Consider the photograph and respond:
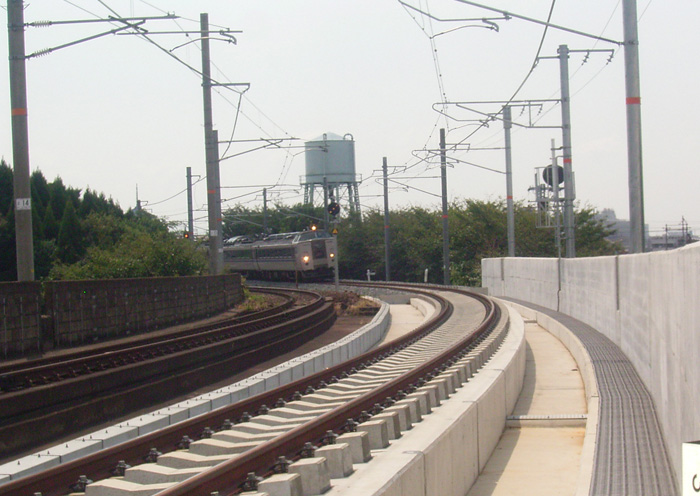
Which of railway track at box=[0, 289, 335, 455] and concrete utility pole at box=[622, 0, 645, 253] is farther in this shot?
concrete utility pole at box=[622, 0, 645, 253]

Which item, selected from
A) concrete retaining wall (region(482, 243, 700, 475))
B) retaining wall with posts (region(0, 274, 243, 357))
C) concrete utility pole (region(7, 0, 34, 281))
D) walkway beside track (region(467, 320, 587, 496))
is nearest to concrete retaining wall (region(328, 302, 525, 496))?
walkway beside track (region(467, 320, 587, 496))

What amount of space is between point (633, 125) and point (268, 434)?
1179cm

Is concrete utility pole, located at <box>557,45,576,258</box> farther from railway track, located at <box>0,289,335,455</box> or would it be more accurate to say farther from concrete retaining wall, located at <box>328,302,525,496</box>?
concrete retaining wall, located at <box>328,302,525,496</box>

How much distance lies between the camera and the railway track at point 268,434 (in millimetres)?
5605

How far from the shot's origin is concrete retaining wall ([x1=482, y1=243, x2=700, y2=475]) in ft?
20.7

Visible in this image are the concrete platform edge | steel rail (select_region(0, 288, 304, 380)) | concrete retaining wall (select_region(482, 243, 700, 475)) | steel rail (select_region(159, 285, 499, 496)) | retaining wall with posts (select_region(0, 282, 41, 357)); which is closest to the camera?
steel rail (select_region(159, 285, 499, 496))

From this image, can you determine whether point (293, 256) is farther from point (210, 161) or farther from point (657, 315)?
point (657, 315)

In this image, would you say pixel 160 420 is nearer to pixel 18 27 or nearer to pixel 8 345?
pixel 8 345

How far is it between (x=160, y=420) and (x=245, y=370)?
318 inches

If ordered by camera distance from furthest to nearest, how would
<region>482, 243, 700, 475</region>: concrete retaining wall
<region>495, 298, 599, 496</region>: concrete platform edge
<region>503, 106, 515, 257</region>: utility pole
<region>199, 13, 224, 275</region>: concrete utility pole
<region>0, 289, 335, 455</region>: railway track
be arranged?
<region>503, 106, 515, 257</region>: utility pole, <region>199, 13, 224, 275</region>: concrete utility pole, <region>0, 289, 335, 455</region>: railway track, <region>495, 298, 599, 496</region>: concrete platform edge, <region>482, 243, 700, 475</region>: concrete retaining wall

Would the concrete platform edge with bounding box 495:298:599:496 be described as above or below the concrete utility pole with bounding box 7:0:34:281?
below

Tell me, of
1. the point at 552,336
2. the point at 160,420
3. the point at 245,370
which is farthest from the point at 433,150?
the point at 160,420

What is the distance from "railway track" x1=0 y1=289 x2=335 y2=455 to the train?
29552 mm

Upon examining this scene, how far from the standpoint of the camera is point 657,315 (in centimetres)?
896
